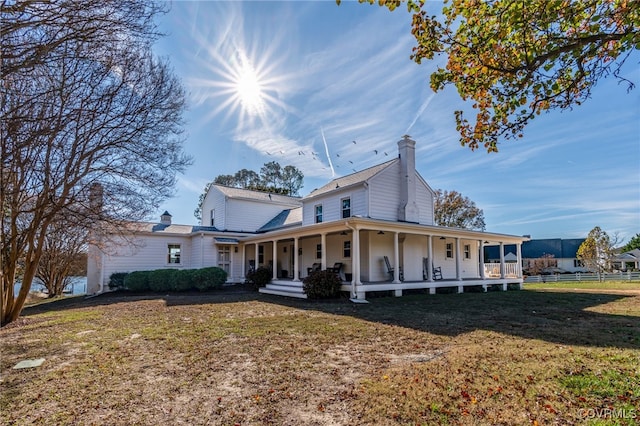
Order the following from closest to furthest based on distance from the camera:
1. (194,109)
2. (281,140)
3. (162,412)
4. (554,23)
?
(162,412), (554,23), (194,109), (281,140)

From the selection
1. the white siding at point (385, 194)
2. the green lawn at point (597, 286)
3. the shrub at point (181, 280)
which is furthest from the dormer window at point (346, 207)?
the green lawn at point (597, 286)

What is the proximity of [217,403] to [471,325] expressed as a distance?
6443 mm

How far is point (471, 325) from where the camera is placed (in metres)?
8.10

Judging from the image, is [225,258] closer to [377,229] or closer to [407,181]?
[377,229]

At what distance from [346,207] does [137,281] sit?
38.7 feet

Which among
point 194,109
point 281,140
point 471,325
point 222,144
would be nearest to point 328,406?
point 471,325

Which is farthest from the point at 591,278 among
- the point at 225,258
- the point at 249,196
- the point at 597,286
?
the point at 225,258

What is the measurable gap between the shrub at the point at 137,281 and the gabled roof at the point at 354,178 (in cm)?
990

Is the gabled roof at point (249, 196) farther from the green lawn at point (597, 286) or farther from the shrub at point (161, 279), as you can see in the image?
the green lawn at point (597, 286)

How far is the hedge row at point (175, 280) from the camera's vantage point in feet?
58.2

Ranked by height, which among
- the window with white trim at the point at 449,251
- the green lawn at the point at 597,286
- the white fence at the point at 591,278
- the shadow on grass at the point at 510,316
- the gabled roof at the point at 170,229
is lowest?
the white fence at the point at 591,278

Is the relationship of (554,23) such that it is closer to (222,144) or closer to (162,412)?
(162,412)

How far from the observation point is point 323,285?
1301cm

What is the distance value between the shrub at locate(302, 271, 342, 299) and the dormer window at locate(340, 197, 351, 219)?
4445 millimetres
